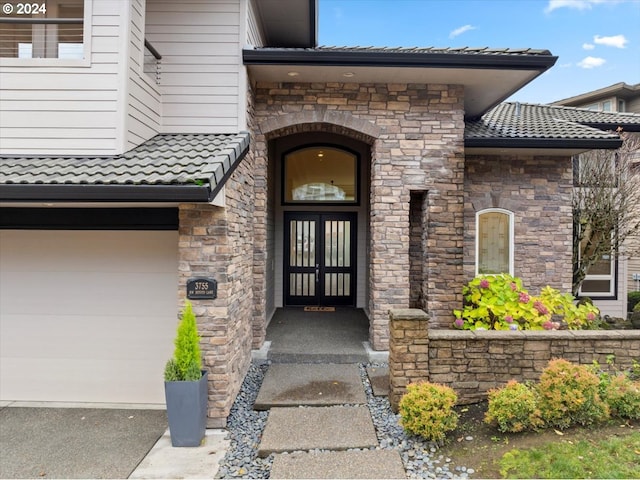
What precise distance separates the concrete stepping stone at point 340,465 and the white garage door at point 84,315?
2.25 meters

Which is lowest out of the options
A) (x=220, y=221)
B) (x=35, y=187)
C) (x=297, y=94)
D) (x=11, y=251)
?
(x=11, y=251)

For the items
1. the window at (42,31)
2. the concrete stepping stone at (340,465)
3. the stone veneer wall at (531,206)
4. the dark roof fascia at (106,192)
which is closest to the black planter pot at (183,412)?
the concrete stepping stone at (340,465)

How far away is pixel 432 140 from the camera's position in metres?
5.79

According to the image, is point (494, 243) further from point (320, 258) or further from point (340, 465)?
point (340, 465)

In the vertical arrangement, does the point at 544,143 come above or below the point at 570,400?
above

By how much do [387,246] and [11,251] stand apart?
527 centimetres

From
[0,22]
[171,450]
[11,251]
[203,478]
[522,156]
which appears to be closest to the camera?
[203,478]

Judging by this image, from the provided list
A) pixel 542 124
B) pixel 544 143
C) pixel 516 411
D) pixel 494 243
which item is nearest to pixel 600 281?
pixel 494 243

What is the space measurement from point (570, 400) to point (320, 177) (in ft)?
22.1

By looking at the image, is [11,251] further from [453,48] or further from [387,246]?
[453,48]

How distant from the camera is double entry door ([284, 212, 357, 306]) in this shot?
8.88 m

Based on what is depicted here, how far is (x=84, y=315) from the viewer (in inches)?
184

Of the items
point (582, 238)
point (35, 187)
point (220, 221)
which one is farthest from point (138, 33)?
point (582, 238)

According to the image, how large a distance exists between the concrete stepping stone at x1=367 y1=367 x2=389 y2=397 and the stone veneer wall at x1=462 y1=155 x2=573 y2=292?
314 centimetres
